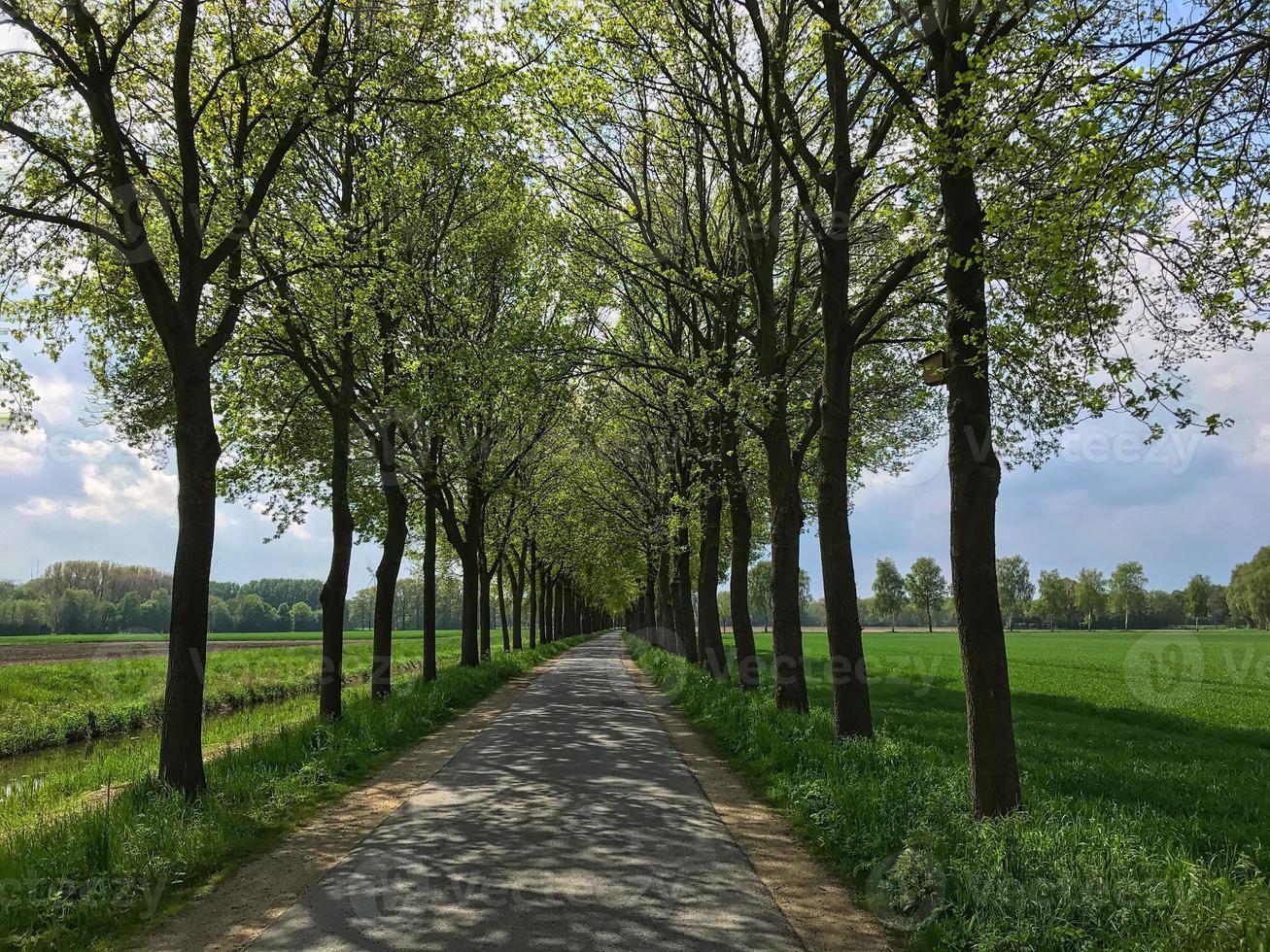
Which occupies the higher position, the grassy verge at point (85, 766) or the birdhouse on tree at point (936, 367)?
the birdhouse on tree at point (936, 367)

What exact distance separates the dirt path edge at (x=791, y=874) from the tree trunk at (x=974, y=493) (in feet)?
5.33

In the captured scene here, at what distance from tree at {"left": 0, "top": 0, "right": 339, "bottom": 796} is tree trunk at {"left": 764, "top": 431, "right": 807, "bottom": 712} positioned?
852 centimetres

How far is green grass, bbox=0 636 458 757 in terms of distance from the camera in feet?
57.0

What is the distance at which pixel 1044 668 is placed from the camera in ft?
121

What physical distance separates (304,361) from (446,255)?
6.01 m

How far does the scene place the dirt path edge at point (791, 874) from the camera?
486cm

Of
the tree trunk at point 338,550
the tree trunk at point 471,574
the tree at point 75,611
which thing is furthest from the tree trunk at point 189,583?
the tree at point 75,611

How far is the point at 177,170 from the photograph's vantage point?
11898mm

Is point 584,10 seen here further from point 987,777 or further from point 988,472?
point 987,777

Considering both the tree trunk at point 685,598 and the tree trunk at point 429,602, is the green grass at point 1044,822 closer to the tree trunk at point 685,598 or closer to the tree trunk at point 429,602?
the tree trunk at point 429,602

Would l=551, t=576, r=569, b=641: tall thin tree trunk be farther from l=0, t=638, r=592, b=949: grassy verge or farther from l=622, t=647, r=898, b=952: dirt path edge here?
l=622, t=647, r=898, b=952: dirt path edge

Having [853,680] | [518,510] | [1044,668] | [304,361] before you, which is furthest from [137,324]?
[1044,668]

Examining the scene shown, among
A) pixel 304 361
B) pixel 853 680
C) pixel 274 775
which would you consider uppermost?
pixel 304 361

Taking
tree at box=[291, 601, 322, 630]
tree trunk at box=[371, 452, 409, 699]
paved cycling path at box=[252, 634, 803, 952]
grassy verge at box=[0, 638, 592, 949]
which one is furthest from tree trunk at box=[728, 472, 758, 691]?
tree at box=[291, 601, 322, 630]
